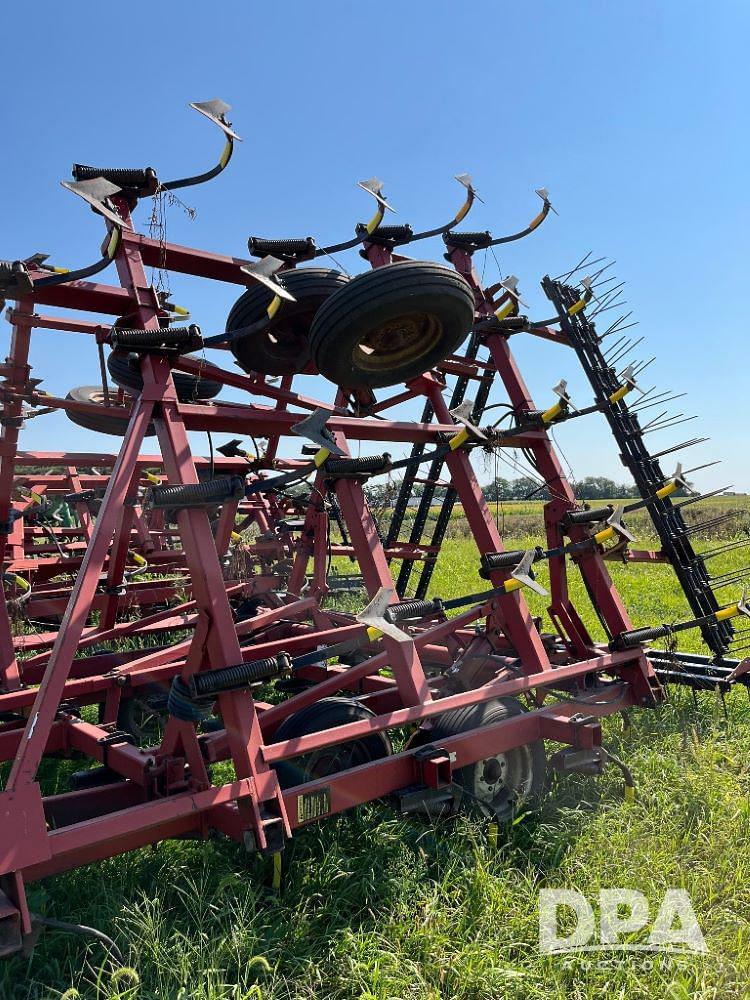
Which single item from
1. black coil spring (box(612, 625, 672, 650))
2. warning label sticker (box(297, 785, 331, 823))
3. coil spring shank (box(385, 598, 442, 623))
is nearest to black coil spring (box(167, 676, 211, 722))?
warning label sticker (box(297, 785, 331, 823))

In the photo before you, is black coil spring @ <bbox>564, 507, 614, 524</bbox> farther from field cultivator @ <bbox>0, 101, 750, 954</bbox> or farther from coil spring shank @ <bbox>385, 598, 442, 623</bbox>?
coil spring shank @ <bbox>385, 598, 442, 623</bbox>

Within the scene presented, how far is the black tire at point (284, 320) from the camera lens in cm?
473

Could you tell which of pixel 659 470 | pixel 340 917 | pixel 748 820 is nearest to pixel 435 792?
pixel 340 917

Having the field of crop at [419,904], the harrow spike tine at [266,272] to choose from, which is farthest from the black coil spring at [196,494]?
the field of crop at [419,904]

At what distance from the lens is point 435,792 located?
145 inches

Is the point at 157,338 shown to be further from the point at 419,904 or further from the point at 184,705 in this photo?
the point at 419,904

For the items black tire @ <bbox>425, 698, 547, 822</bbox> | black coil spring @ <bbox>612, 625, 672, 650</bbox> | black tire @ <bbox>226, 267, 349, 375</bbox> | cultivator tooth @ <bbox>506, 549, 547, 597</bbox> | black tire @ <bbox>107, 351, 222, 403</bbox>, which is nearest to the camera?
black tire @ <bbox>425, 698, 547, 822</bbox>

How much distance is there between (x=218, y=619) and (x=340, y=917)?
1438mm

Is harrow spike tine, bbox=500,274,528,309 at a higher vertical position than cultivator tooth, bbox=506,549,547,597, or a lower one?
higher

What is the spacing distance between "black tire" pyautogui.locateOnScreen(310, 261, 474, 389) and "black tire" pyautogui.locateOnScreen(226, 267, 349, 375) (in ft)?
1.93

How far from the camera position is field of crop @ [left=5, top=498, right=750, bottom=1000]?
2.83 meters

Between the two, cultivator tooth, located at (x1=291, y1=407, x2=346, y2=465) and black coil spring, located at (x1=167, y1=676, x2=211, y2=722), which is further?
cultivator tooth, located at (x1=291, y1=407, x2=346, y2=465)

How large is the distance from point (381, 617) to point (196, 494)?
3.50 ft

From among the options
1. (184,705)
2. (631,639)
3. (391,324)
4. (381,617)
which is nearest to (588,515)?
(631,639)
